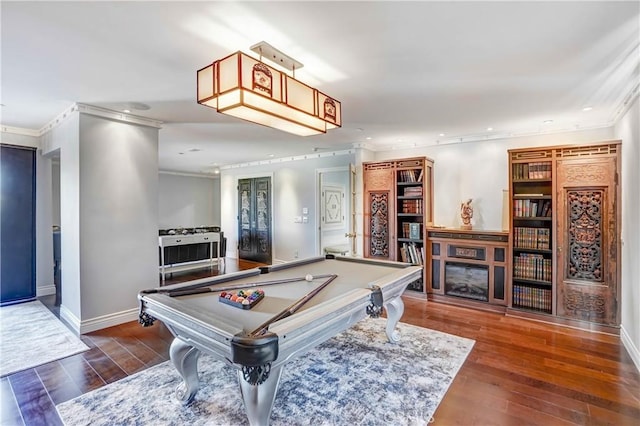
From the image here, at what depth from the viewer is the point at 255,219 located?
7887 millimetres

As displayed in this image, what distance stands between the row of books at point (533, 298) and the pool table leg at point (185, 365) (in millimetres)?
3864

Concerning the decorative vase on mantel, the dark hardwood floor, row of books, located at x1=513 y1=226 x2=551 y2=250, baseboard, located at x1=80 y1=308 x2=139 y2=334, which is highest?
the decorative vase on mantel

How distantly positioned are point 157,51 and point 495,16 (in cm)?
214

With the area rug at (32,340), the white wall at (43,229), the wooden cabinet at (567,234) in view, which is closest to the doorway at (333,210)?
the wooden cabinet at (567,234)

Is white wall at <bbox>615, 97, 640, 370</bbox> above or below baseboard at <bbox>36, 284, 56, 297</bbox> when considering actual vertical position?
above

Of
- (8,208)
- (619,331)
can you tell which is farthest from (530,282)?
(8,208)

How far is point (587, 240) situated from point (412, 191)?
7.21 ft

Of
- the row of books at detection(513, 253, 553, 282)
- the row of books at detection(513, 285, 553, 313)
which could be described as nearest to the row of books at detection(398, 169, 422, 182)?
the row of books at detection(513, 253, 553, 282)

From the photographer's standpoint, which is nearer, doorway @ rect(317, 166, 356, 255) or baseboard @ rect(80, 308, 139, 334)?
baseboard @ rect(80, 308, 139, 334)

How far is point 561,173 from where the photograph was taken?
376 centimetres

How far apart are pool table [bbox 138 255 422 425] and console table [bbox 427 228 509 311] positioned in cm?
170

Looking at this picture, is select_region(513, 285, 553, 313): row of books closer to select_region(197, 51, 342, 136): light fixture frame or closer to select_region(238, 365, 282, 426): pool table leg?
select_region(197, 51, 342, 136): light fixture frame

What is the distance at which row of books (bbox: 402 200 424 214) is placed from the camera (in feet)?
16.2

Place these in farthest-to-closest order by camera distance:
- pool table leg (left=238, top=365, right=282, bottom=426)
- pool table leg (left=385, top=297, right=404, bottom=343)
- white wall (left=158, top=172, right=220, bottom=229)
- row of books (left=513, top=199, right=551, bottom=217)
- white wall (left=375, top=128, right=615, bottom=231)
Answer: white wall (left=158, top=172, right=220, bottom=229) < white wall (left=375, top=128, right=615, bottom=231) < row of books (left=513, top=199, right=551, bottom=217) < pool table leg (left=385, top=297, right=404, bottom=343) < pool table leg (left=238, top=365, right=282, bottom=426)
